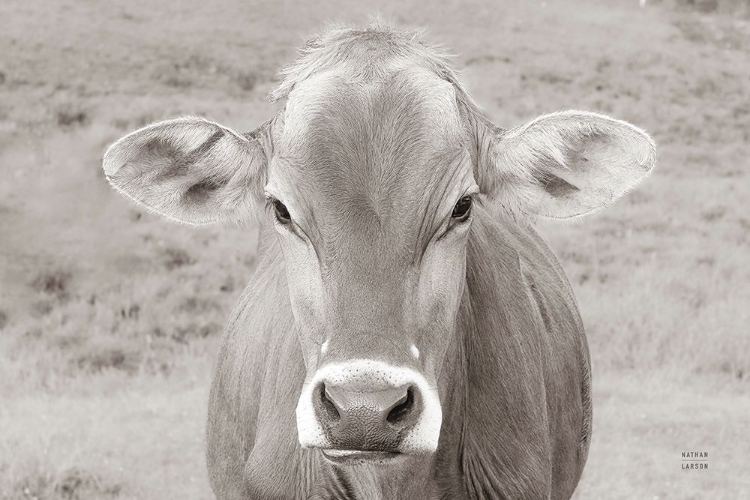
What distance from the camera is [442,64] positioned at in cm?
373

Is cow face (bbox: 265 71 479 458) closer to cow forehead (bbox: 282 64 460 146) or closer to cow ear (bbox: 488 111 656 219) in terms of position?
cow forehead (bbox: 282 64 460 146)

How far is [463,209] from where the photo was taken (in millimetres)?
→ 3420

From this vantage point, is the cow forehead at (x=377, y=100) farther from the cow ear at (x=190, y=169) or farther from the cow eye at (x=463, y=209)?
the cow ear at (x=190, y=169)

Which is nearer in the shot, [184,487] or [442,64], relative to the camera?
[442,64]

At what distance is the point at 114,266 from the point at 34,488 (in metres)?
6.15

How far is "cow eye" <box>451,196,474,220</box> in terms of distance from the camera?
339cm

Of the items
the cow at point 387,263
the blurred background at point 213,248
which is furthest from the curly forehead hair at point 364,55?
the blurred background at point 213,248

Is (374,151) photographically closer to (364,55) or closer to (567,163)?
(364,55)

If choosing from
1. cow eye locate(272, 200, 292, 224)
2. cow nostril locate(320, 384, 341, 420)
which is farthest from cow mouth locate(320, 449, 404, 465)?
cow eye locate(272, 200, 292, 224)

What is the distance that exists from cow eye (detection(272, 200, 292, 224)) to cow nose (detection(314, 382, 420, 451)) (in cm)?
74

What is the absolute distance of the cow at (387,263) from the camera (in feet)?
9.91

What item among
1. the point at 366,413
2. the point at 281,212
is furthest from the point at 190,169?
the point at 366,413

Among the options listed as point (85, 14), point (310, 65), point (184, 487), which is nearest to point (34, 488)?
point (184, 487)

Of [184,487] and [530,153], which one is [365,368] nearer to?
[530,153]
